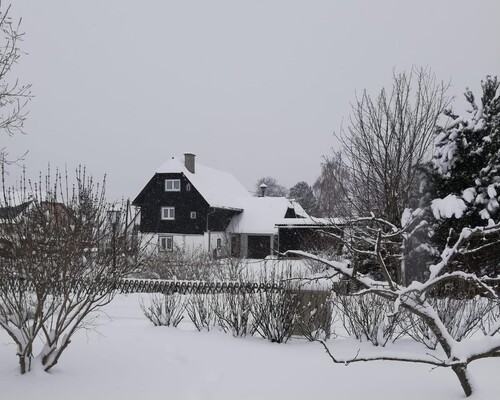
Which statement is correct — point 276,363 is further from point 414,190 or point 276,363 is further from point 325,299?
point 414,190

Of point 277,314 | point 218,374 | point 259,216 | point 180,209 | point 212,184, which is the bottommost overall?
point 218,374

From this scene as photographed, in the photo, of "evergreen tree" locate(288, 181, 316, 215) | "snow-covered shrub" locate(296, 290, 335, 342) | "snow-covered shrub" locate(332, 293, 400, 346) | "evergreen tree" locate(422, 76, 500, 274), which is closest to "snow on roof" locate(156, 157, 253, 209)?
"evergreen tree" locate(288, 181, 316, 215)

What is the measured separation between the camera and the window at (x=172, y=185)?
3117cm

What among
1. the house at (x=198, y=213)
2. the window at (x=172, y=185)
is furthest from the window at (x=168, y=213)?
the window at (x=172, y=185)

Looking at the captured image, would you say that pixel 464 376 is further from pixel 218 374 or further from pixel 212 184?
pixel 212 184

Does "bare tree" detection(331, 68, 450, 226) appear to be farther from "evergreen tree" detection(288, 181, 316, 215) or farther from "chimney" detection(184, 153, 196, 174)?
"evergreen tree" detection(288, 181, 316, 215)

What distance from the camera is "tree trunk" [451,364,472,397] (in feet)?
13.7

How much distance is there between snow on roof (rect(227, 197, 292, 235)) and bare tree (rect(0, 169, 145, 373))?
25147mm

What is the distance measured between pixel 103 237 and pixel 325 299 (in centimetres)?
356

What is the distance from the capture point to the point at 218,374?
5574mm

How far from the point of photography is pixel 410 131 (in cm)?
1147

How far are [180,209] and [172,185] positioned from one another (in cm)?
176

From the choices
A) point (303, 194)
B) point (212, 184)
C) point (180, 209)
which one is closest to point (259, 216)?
point (212, 184)

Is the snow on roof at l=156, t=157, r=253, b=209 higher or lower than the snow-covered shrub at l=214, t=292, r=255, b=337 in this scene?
higher
